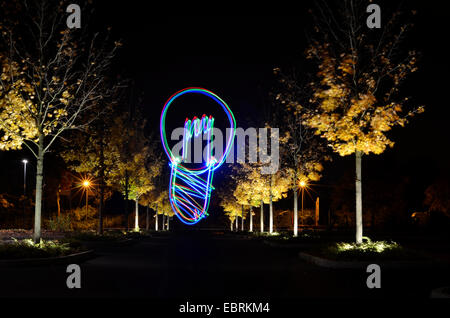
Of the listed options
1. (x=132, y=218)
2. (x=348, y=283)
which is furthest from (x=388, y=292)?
(x=132, y=218)

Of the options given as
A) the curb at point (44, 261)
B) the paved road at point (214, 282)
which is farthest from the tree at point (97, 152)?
the paved road at point (214, 282)

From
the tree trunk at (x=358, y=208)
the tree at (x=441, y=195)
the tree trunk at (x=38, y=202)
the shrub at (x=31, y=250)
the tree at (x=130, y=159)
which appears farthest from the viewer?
the tree at (x=441, y=195)

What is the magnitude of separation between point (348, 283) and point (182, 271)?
5.47m

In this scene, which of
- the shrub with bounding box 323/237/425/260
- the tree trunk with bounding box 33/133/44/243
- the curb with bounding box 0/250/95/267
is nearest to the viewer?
Answer: the curb with bounding box 0/250/95/267

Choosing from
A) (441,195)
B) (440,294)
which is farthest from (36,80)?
(441,195)

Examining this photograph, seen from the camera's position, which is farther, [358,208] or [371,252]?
[358,208]

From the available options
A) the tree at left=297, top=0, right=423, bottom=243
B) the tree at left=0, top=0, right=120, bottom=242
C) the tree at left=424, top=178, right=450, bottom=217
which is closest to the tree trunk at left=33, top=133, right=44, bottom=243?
the tree at left=0, top=0, right=120, bottom=242

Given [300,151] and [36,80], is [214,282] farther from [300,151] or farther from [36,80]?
[300,151]

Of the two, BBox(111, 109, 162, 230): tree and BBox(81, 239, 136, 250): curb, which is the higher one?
BBox(111, 109, 162, 230): tree

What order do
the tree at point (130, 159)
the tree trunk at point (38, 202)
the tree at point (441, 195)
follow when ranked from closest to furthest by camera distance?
1. the tree trunk at point (38, 202)
2. the tree at point (130, 159)
3. the tree at point (441, 195)

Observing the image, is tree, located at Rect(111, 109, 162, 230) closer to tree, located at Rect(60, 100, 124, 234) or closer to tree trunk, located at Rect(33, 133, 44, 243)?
tree, located at Rect(60, 100, 124, 234)

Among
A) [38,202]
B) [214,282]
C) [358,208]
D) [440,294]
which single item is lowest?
[214,282]

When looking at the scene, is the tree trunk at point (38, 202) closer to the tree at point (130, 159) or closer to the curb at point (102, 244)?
the curb at point (102, 244)
